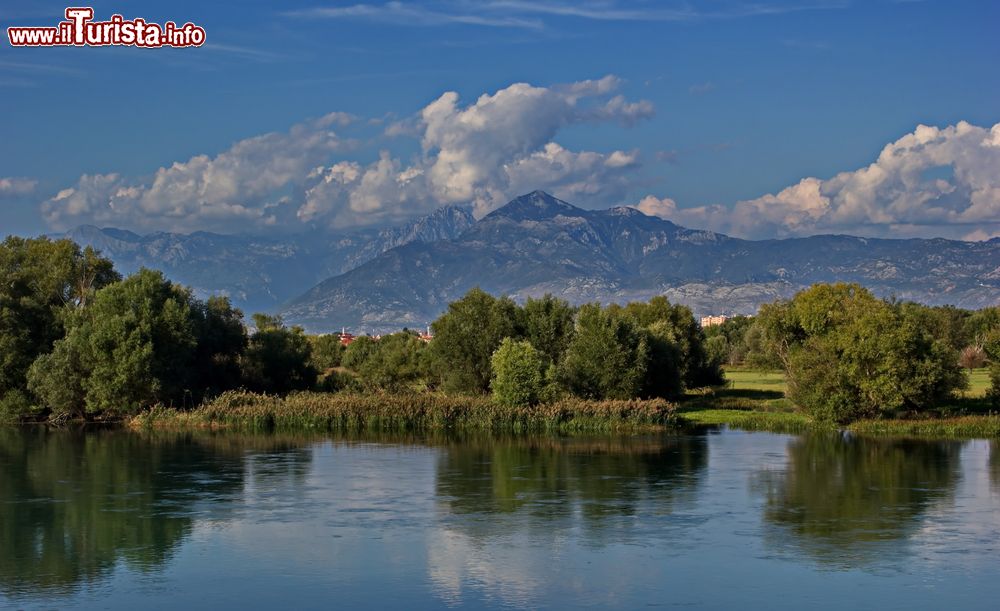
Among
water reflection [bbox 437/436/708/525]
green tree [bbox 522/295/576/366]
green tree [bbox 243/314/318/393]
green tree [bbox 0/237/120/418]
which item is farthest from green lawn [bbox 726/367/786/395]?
green tree [bbox 0/237/120/418]

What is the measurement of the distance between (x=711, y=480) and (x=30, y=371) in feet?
138

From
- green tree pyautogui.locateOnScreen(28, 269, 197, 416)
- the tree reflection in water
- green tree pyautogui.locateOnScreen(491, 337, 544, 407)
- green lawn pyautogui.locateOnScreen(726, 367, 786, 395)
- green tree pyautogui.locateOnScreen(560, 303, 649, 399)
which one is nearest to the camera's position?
the tree reflection in water

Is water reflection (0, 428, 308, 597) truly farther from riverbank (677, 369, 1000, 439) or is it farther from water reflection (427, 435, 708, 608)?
riverbank (677, 369, 1000, 439)

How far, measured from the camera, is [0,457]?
1921 inches

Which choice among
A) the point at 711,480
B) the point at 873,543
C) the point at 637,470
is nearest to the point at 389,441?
the point at 637,470

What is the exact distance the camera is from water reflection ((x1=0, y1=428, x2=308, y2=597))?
90.2ft

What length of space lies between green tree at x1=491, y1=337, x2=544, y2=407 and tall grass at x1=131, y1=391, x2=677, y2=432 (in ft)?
3.42

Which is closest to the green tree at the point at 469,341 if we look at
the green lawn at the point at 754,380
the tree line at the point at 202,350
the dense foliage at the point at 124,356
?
the tree line at the point at 202,350

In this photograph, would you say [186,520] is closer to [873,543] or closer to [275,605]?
[275,605]

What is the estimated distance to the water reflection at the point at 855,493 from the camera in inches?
1193

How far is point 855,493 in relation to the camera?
39062 mm

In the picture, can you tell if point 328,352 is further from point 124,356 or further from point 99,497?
point 99,497

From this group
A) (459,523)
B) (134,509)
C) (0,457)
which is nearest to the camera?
(459,523)

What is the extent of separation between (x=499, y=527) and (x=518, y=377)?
3358cm
